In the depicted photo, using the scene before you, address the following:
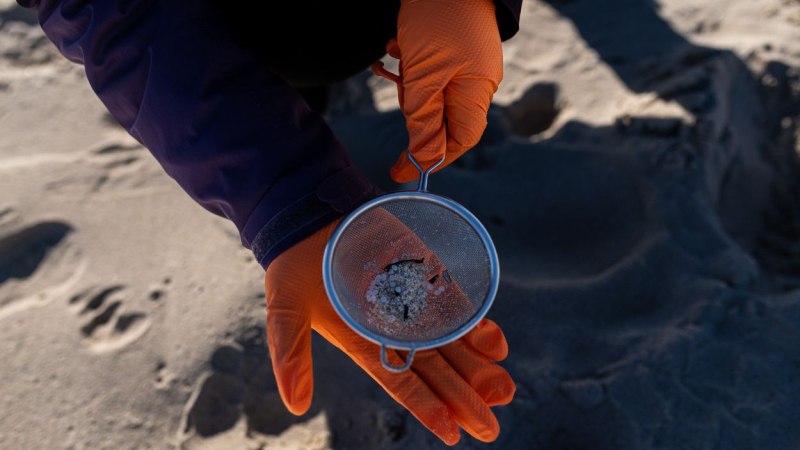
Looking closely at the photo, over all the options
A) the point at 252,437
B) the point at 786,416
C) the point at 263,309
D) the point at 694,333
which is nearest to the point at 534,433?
the point at 694,333

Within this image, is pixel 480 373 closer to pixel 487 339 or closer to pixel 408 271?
pixel 487 339

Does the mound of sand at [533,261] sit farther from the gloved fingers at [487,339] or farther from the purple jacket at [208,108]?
the purple jacket at [208,108]

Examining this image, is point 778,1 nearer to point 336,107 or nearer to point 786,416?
point 786,416

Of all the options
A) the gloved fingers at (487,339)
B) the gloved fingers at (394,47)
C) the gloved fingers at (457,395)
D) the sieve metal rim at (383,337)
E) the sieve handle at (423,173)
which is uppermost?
the gloved fingers at (394,47)

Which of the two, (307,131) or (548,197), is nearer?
(307,131)

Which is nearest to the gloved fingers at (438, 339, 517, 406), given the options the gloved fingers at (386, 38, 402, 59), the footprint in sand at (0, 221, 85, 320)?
the gloved fingers at (386, 38, 402, 59)

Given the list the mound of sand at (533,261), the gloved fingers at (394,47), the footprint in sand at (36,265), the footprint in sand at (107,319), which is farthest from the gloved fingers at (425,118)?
the footprint in sand at (36,265)

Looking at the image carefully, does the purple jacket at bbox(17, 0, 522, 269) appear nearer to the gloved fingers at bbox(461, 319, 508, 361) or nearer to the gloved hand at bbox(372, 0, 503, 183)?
the gloved hand at bbox(372, 0, 503, 183)
